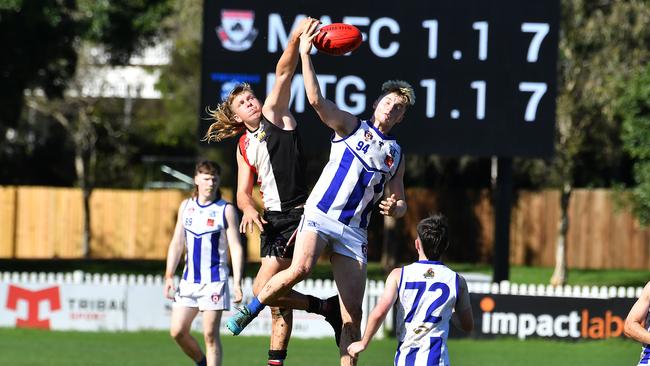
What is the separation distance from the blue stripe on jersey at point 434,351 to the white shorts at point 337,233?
1.22 m

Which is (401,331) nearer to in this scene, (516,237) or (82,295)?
(82,295)

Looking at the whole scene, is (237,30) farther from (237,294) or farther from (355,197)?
(355,197)

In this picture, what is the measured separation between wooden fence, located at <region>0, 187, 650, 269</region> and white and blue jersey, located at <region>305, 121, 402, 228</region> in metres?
27.7

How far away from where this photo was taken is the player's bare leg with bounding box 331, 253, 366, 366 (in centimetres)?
891

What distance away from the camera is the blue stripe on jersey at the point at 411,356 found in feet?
25.8

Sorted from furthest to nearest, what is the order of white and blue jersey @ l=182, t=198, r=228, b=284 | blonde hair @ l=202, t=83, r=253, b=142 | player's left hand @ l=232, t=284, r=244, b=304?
white and blue jersey @ l=182, t=198, r=228, b=284 < player's left hand @ l=232, t=284, r=244, b=304 < blonde hair @ l=202, t=83, r=253, b=142

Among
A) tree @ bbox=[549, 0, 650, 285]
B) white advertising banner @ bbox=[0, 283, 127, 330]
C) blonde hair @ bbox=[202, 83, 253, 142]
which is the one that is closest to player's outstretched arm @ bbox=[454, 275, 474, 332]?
blonde hair @ bbox=[202, 83, 253, 142]

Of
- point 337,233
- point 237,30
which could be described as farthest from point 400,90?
point 237,30

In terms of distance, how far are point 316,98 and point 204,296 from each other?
9.89ft

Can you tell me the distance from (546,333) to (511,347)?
2.83 feet

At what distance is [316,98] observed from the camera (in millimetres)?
8477

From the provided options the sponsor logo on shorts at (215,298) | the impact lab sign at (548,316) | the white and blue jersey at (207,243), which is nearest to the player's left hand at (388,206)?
the white and blue jersey at (207,243)

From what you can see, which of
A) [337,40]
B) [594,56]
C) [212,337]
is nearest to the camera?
[337,40]

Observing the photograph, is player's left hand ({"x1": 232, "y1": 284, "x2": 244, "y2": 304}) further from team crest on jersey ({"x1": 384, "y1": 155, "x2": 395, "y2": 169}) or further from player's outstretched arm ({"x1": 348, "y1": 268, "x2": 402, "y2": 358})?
player's outstretched arm ({"x1": 348, "y1": 268, "x2": 402, "y2": 358})
